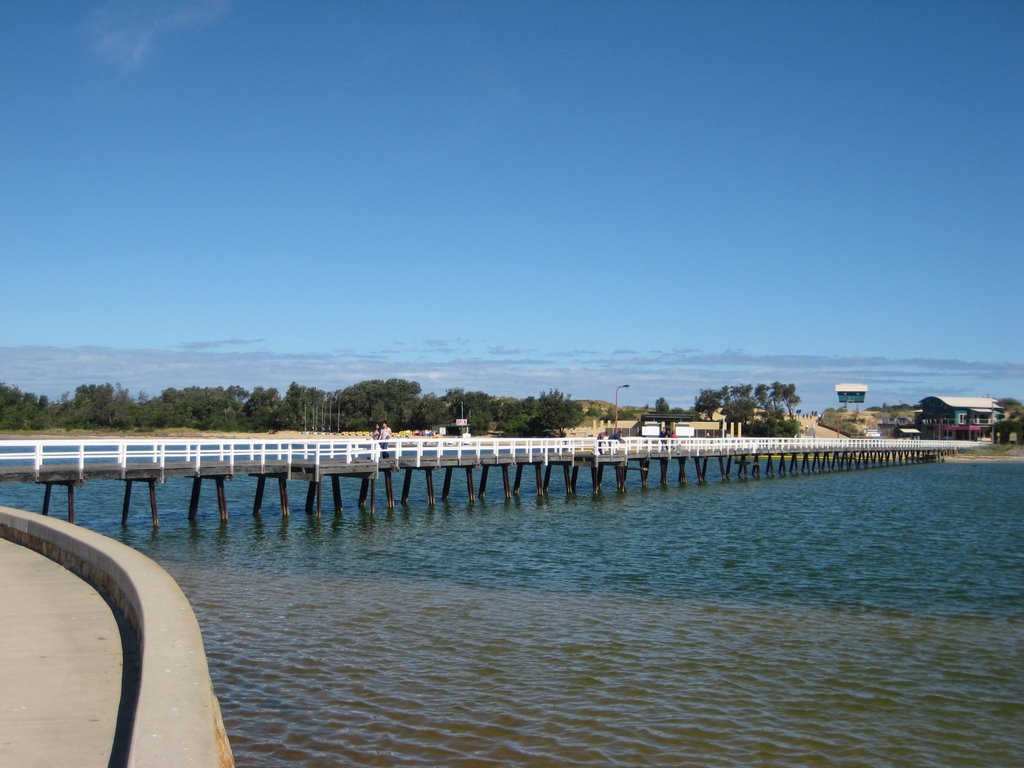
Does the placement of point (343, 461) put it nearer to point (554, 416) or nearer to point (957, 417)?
point (554, 416)

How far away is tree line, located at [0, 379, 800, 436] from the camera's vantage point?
12556cm

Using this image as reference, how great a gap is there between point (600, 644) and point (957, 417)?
17158 cm

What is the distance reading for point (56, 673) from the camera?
8039mm

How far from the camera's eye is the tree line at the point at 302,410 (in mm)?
125688

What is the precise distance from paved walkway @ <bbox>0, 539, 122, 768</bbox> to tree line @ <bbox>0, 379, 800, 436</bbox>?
113m

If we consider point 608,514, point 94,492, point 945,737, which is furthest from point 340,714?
point 94,492

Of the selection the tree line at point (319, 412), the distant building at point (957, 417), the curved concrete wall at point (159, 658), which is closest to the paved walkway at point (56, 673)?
the curved concrete wall at point (159, 658)

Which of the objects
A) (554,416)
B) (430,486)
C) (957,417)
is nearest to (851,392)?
(957,417)

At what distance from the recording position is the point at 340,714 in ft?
34.5

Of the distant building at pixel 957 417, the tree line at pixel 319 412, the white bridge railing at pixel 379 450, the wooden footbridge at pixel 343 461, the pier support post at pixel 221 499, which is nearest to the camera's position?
the wooden footbridge at pixel 343 461

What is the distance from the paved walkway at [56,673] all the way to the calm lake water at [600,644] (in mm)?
1775

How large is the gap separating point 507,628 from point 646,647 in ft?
7.45

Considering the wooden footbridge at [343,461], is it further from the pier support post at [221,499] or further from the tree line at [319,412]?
the tree line at [319,412]

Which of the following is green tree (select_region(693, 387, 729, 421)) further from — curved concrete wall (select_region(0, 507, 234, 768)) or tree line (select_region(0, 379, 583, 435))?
curved concrete wall (select_region(0, 507, 234, 768))
